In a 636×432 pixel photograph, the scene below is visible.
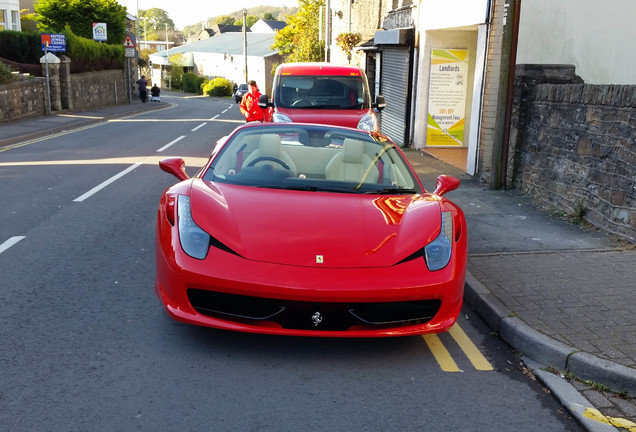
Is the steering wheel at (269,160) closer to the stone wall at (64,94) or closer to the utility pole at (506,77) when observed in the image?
the utility pole at (506,77)

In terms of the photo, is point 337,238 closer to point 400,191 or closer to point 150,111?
point 400,191

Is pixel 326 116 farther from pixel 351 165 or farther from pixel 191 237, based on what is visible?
pixel 191 237

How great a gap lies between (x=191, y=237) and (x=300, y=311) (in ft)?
2.93

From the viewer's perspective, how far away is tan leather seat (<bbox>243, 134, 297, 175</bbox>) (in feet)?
18.5

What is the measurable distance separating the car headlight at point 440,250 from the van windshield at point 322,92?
8.65 meters

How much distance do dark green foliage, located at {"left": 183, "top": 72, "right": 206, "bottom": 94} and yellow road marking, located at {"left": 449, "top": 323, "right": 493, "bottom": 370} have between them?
78061 mm

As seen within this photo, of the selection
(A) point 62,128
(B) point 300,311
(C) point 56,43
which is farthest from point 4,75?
(B) point 300,311

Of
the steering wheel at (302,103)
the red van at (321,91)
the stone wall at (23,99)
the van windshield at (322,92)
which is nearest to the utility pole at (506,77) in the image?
the red van at (321,91)

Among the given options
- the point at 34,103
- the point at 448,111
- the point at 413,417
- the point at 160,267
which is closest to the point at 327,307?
the point at 413,417

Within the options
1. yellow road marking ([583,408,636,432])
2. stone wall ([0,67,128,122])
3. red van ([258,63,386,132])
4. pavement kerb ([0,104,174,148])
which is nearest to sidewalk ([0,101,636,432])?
yellow road marking ([583,408,636,432])

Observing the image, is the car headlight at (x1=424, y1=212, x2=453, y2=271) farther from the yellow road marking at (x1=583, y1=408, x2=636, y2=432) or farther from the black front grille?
the yellow road marking at (x1=583, y1=408, x2=636, y2=432)

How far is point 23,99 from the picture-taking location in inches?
982

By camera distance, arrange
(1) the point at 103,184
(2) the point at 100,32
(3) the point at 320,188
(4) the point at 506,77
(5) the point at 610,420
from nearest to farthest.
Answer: (5) the point at 610,420
(3) the point at 320,188
(4) the point at 506,77
(1) the point at 103,184
(2) the point at 100,32

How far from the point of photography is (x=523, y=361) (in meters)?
4.50
